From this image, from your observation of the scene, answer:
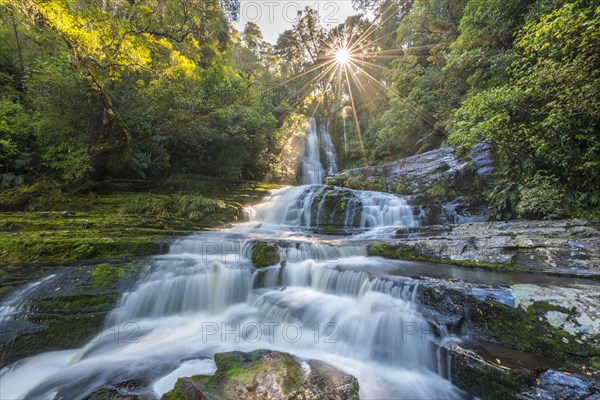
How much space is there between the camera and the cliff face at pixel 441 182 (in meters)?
7.96

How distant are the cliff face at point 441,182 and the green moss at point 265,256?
5.23 meters

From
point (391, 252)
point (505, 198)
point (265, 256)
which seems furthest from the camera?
point (505, 198)

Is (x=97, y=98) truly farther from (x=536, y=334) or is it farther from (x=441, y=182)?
(x=441, y=182)

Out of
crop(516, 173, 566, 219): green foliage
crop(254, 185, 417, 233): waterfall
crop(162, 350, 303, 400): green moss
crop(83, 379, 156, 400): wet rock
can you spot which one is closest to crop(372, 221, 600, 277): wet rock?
crop(516, 173, 566, 219): green foliage

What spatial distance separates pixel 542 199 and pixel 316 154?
16.7 metres

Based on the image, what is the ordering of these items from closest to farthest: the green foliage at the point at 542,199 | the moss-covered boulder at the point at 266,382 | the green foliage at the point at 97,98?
1. the moss-covered boulder at the point at 266,382
2. the green foliage at the point at 542,199
3. the green foliage at the point at 97,98

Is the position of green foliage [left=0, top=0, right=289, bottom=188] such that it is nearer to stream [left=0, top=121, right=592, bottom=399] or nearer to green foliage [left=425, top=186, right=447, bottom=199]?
stream [left=0, top=121, right=592, bottom=399]

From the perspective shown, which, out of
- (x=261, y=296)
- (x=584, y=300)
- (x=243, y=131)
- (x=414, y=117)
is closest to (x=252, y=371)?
(x=261, y=296)

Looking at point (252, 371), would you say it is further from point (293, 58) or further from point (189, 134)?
point (293, 58)

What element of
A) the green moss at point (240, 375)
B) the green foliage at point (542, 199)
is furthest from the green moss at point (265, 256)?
the green foliage at point (542, 199)

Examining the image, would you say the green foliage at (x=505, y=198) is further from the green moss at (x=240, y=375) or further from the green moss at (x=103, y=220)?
the green moss at (x=103, y=220)

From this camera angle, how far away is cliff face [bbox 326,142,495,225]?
7.96 meters

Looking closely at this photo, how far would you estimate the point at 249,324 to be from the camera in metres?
3.93

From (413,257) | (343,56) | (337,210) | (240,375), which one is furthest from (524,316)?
(343,56)
